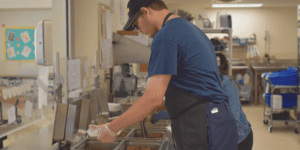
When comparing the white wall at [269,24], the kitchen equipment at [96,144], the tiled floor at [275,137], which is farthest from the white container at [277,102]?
the white wall at [269,24]

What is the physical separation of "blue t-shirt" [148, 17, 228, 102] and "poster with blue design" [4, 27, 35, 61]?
1.19 meters

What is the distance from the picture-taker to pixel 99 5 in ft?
10.4

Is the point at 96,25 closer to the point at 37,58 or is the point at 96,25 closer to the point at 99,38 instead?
the point at 99,38

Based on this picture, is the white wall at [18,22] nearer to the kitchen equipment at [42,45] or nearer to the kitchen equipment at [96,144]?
the kitchen equipment at [42,45]

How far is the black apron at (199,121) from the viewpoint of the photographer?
1246 mm

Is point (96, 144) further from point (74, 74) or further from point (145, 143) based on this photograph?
point (74, 74)

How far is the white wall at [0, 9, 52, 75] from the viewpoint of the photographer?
70.3 inches

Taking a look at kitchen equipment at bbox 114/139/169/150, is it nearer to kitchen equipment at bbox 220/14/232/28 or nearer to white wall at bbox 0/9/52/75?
white wall at bbox 0/9/52/75

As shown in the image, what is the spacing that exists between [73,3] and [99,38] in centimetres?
52

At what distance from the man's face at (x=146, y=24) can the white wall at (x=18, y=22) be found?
102 centimetres

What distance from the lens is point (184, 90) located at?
125cm

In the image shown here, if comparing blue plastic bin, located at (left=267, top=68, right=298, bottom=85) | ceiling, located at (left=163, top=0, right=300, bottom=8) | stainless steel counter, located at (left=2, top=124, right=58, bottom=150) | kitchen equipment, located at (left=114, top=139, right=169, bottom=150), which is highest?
ceiling, located at (left=163, top=0, right=300, bottom=8)

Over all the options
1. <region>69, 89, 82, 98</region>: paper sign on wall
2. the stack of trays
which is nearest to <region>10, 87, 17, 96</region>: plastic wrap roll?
<region>69, 89, 82, 98</region>: paper sign on wall

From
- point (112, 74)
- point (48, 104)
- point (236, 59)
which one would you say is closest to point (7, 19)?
point (48, 104)
